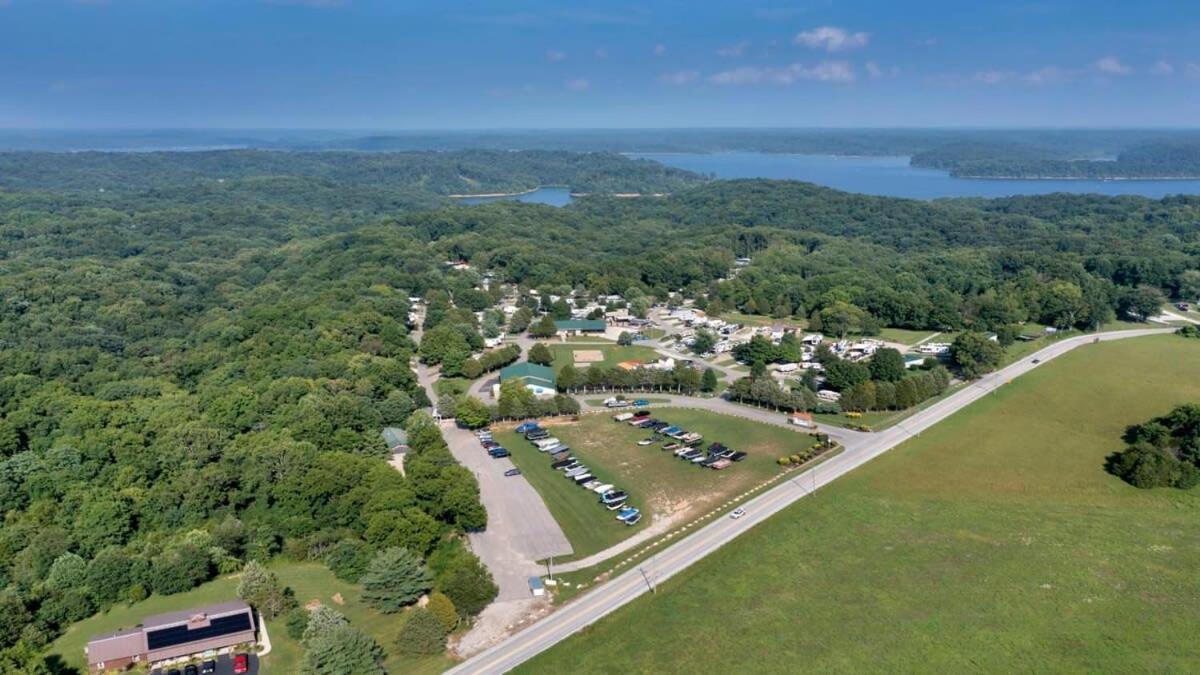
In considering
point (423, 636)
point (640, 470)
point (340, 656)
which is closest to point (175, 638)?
point (340, 656)

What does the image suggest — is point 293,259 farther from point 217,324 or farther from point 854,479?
point 854,479

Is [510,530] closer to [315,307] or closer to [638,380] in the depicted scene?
[638,380]

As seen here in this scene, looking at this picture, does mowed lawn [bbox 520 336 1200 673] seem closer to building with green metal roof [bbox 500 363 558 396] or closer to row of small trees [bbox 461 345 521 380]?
building with green metal roof [bbox 500 363 558 396]

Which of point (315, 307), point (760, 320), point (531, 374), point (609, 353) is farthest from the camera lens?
point (760, 320)

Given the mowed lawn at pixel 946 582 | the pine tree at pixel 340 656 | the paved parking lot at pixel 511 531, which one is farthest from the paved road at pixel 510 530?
the pine tree at pixel 340 656

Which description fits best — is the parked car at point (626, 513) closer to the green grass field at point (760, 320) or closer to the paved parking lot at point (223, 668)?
the paved parking lot at point (223, 668)

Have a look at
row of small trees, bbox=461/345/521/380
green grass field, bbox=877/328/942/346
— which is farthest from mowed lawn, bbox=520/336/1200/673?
row of small trees, bbox=461/345/521/380
